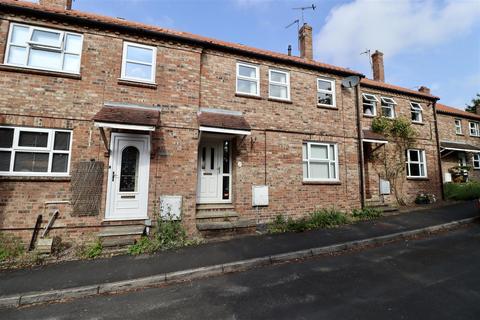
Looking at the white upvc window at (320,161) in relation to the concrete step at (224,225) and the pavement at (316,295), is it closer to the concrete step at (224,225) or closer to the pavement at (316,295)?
the concrete step at (224,225)

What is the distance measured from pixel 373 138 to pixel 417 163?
3.76m

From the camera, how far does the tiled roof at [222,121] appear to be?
728 centimetres

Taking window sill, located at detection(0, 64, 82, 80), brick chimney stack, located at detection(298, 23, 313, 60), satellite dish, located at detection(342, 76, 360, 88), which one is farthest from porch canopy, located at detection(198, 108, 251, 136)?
brick chimney stack, located at detection(298, 23, 313, 60)

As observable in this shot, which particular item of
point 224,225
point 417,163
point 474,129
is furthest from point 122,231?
point 474,129

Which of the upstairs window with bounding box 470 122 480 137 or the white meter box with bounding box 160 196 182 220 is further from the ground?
the upstairs window with bounding box 470 122 480 137

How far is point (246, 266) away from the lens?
5141 mm

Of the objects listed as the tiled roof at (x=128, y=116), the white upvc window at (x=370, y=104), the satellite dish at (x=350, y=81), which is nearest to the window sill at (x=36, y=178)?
the tiled roof at (x=128, y=116)

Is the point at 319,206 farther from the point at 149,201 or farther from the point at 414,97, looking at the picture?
the point at 414,97

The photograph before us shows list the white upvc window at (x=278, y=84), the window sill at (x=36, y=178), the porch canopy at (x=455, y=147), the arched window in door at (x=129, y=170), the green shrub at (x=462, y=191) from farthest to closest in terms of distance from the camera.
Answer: the porch canopy at (x=455, y=147) < the green shrub at (x=462, y=191) < the white upvc window at (x=278, y=84) < the arched window in door at (x=129, y=170) < the window sill at (x=36, y=178)

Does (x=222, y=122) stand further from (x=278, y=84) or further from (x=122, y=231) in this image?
(x=122, y=231)

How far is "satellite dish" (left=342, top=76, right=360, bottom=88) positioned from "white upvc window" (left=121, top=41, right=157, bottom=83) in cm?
758

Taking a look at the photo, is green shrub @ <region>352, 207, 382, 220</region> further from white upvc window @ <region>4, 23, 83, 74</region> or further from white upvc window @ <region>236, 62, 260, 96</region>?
white upvc window @ <region>4, 23, 83, 74</region>

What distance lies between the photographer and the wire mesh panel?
645 cm

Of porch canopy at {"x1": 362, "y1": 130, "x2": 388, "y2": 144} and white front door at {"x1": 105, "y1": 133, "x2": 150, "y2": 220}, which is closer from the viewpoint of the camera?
white front door at {"x1": 105, "y1": 133, "x2": 150, "y2": 220}
